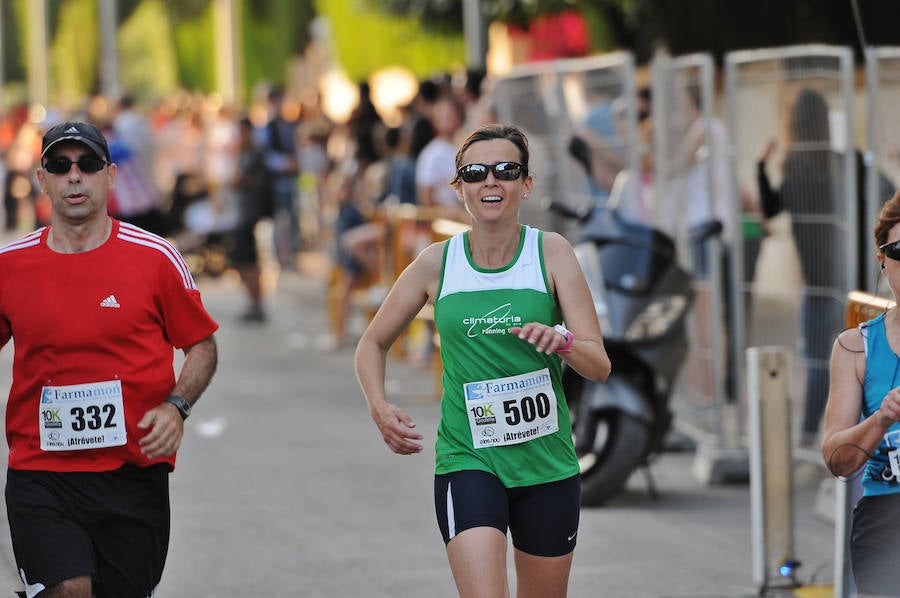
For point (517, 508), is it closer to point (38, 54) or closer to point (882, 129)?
point (882, 129)

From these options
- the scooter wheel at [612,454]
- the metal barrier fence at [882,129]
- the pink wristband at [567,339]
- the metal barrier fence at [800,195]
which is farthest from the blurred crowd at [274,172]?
the pink wristband at [567,339]

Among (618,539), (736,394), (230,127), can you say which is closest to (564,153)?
(736,394)

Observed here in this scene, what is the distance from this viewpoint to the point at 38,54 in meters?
55.0

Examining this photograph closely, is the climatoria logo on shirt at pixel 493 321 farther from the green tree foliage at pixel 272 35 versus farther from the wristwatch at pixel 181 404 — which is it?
the green tree foliage at pixel 272 35

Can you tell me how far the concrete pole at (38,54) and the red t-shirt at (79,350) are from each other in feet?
157

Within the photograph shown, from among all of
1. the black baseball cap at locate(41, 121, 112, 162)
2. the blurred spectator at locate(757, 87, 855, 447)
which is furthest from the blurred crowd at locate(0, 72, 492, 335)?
the black baseball cap at locate(41, 121, 112, 162)

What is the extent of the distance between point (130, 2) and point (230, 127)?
3369 cm

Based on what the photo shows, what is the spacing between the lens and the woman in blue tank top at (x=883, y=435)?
4852mm

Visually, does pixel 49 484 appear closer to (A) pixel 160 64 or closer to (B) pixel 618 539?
(B) pixel 618 539

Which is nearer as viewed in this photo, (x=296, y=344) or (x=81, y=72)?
(x=296, y=344)

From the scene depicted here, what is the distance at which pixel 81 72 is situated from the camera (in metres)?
57.7

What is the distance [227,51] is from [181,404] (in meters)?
47.0

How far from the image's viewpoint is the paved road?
7.68 m

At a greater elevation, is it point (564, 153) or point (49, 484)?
point (564, 153)
